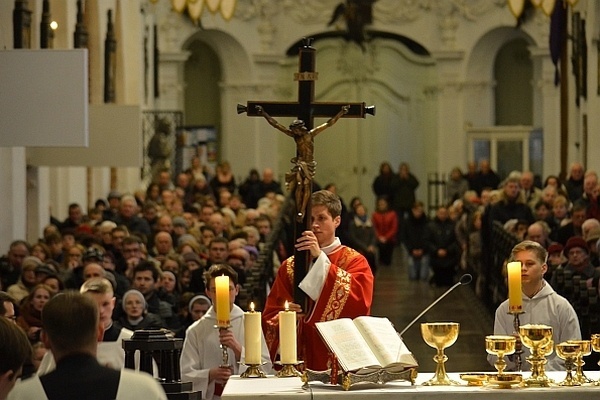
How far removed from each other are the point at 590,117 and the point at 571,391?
19339 mm

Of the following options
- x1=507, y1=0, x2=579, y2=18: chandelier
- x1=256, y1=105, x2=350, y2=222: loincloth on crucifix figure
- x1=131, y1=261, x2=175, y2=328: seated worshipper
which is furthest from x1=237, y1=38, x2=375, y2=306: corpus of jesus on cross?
x1=507, y1=0, x2=579, y2=18: chandelier

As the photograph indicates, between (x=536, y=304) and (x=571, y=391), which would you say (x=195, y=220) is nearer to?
(x=536, y=304)

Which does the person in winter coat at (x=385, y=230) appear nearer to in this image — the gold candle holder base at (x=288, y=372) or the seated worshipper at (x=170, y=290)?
the seated worshipper at (x=170, y=290)

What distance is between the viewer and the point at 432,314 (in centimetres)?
1956

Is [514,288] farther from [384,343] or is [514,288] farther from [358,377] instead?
[358,377]

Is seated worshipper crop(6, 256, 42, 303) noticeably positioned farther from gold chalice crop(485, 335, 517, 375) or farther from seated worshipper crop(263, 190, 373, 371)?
gold chalice crop(485, 335, 517, 375)

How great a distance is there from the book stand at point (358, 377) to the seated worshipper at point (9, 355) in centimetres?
226

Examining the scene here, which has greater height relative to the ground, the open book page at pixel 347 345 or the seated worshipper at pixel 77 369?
the seated worshipper at pixel 77 369

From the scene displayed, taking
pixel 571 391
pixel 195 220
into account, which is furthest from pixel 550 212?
pixel 571 391

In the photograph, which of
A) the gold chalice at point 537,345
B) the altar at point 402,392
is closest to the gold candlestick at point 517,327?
the gold chalice at point 537,345

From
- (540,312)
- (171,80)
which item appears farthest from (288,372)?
(171,80)

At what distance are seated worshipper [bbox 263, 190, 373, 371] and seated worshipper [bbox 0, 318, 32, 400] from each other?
3.33 metres

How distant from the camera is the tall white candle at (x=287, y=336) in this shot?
→ 7.51 m

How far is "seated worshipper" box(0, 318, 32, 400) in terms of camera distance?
5141mm
